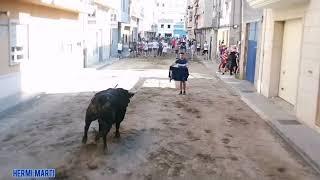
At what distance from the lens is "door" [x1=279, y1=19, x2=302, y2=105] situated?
13940 mm

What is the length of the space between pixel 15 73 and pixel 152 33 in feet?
267

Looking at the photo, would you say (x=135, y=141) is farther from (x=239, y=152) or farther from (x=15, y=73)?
(x=15, y=73)

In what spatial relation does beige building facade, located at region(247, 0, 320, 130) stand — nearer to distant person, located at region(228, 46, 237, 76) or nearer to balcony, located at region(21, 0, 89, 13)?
distant person, located at region(228, 46, 237, 76)

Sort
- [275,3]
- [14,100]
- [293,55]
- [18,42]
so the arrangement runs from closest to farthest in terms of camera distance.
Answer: [14,100] → [275,3] → [293,55] → [18,42]

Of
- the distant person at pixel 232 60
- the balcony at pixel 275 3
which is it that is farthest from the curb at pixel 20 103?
Result: the distant person at pixel 232 60

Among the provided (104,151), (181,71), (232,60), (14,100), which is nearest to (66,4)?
(181,71)

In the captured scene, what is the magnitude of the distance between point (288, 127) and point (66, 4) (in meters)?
12.3

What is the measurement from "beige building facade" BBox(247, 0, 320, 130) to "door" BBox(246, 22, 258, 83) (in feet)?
7.50

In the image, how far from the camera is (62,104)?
13.8m

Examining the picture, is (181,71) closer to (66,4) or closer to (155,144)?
(66,4)

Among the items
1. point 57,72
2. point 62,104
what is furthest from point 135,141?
point 57,72

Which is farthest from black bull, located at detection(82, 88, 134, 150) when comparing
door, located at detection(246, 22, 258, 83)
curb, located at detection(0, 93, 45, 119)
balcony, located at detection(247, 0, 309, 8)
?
door, located at detection(246, 22, 258, 83)

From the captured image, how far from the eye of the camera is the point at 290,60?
14.8 meters

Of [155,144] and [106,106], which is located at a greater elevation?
[106,106]
